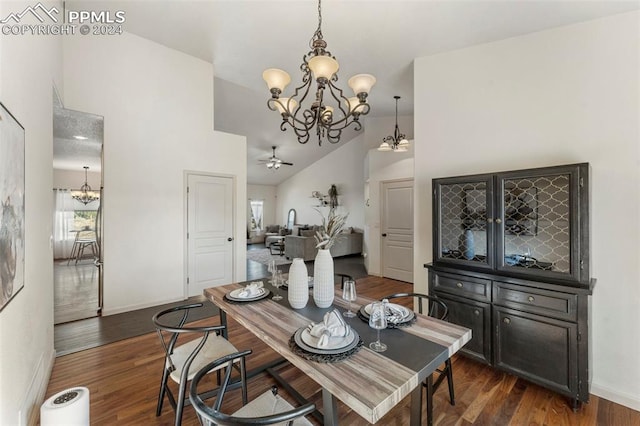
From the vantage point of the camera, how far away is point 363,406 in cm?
97

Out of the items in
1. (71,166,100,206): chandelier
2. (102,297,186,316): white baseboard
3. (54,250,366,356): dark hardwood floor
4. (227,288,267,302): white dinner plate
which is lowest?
(54,250,366,356): dark hardwood floor

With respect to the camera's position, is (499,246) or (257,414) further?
(499,246)

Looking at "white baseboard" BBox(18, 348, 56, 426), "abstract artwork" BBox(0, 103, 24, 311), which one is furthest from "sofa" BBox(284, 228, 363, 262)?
"abstract artwork" BBox(0, 103, 24, 311)

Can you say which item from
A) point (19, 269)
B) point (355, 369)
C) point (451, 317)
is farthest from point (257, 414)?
point (451, 317)

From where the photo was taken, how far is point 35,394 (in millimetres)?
1818

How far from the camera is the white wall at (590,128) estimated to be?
6.91 feet

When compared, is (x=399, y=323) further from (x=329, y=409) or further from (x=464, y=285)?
(x=464, y=285)

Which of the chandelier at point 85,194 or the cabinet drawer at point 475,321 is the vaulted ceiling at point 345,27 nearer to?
the cabinet drawer at point 475,321

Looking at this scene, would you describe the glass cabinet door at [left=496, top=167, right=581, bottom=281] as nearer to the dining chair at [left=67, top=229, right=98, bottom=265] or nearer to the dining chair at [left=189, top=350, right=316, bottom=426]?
the dining chair at [left=189, top=350, right=316, bottom=426]

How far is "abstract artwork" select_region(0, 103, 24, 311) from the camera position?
125 cm

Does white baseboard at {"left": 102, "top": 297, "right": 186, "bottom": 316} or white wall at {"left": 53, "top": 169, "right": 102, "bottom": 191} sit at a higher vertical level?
white wall at {"left": 53, "top": 169, "right": 102, "bottom": 191}

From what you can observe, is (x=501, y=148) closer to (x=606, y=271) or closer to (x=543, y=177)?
(x=543, y=177)

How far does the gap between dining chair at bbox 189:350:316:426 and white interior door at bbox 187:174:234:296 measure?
3348mm

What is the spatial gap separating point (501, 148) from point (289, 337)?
2675 millimetres
